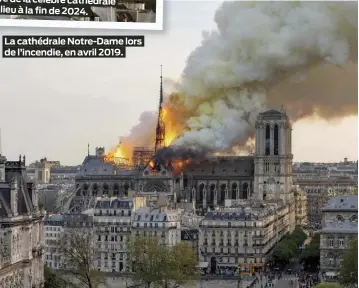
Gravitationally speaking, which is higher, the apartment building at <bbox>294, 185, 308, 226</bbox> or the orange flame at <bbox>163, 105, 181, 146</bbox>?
the orange flame at <bbox>163, 105, 181, 146</bbox>

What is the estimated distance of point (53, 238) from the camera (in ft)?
81.6

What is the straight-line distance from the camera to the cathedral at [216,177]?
3356 cm

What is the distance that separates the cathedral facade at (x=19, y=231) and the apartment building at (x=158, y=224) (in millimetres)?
8233

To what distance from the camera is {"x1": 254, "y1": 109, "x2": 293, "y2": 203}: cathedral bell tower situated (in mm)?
33562

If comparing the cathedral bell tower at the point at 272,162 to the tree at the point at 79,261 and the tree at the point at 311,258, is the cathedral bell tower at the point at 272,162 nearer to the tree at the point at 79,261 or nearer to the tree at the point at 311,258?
the tree at the point at 311,258

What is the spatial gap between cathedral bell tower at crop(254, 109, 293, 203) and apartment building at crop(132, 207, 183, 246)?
344 inches

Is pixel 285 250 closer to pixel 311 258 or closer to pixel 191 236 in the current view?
pixel 311 258

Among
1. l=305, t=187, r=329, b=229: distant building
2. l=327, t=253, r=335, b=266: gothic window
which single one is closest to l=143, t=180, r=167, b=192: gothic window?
l=305, t=187, r=329, b=229: distant building

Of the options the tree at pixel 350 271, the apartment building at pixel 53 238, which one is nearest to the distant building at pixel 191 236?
the apartment building at pixel 53 238

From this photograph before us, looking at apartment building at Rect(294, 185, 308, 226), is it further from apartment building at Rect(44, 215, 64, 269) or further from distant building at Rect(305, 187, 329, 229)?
apartment building at Rect(44, 215, 64, 269)

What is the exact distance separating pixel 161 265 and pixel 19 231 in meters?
4.74

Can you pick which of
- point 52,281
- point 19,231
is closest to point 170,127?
point 52,281

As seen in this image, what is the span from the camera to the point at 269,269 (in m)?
25.3

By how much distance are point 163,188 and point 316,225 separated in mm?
5993
